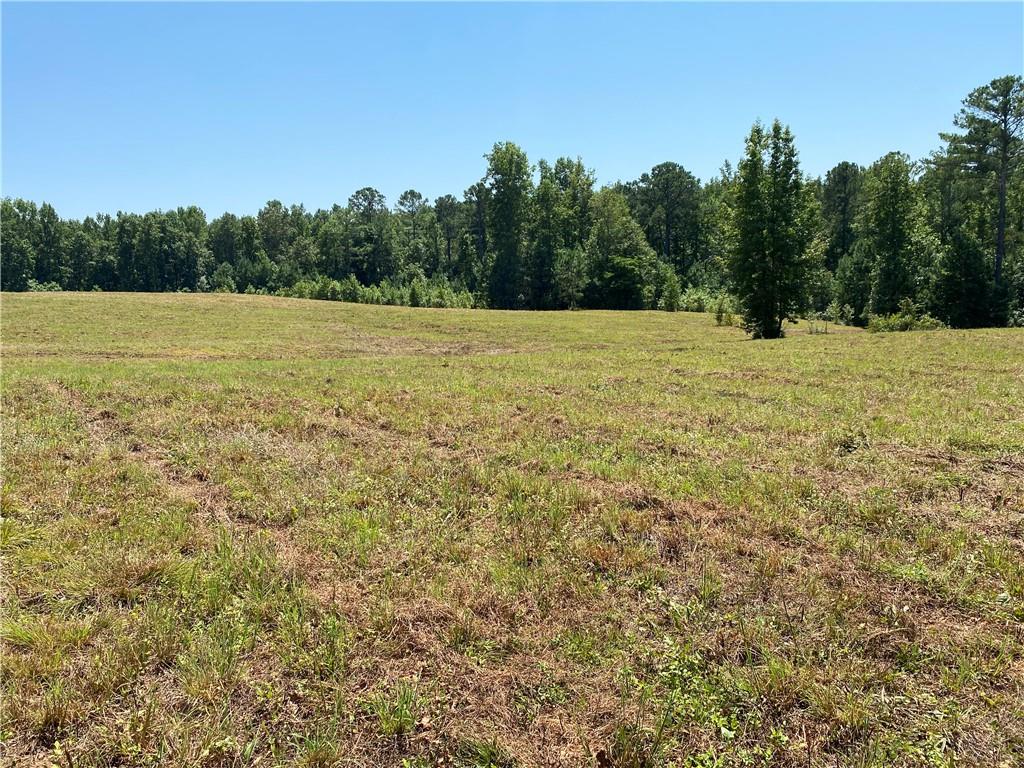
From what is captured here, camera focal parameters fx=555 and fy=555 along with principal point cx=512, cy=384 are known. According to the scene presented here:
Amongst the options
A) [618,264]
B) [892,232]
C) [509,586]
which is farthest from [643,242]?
[509,586]

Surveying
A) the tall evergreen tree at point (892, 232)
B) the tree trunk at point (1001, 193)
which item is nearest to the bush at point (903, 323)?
the tree trunk at point (1001, 193)

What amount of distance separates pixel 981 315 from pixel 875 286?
10.6 m

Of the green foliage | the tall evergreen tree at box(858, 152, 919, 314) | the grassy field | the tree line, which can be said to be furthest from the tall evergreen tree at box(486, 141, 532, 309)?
the grassy field

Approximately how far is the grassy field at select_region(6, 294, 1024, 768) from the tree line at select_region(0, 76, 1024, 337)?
24.7 metres

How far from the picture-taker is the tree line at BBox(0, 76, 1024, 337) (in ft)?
102

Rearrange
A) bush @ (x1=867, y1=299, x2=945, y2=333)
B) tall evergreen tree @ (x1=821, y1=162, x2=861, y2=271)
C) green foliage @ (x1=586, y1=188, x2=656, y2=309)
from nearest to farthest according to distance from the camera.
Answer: bush @ (x1=867, y1=299, x2=945, y2=333) → green foliage @ (x1=586, y1=188, x2=656, y2=309) → tall evergreen tree @ (x1=821, y1=162, x2=861, y2=271)

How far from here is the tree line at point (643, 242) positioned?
1224 inches

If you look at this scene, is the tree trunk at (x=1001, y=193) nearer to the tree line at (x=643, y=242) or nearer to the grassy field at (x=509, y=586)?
the tree line at (x=643, y=242)

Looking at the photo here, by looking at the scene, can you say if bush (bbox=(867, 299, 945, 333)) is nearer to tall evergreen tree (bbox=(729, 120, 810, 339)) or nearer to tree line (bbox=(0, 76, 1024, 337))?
tree line (bbox=(0, 76, 1024, 337))

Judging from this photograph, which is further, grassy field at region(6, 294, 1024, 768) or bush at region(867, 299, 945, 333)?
bush at region(867, 299, 945, 333)

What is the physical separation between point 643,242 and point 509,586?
7042 cm

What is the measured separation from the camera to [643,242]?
69.9 m

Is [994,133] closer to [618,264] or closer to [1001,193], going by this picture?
[1001,193]

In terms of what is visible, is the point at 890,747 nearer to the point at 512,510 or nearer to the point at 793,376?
the point at 512,510
